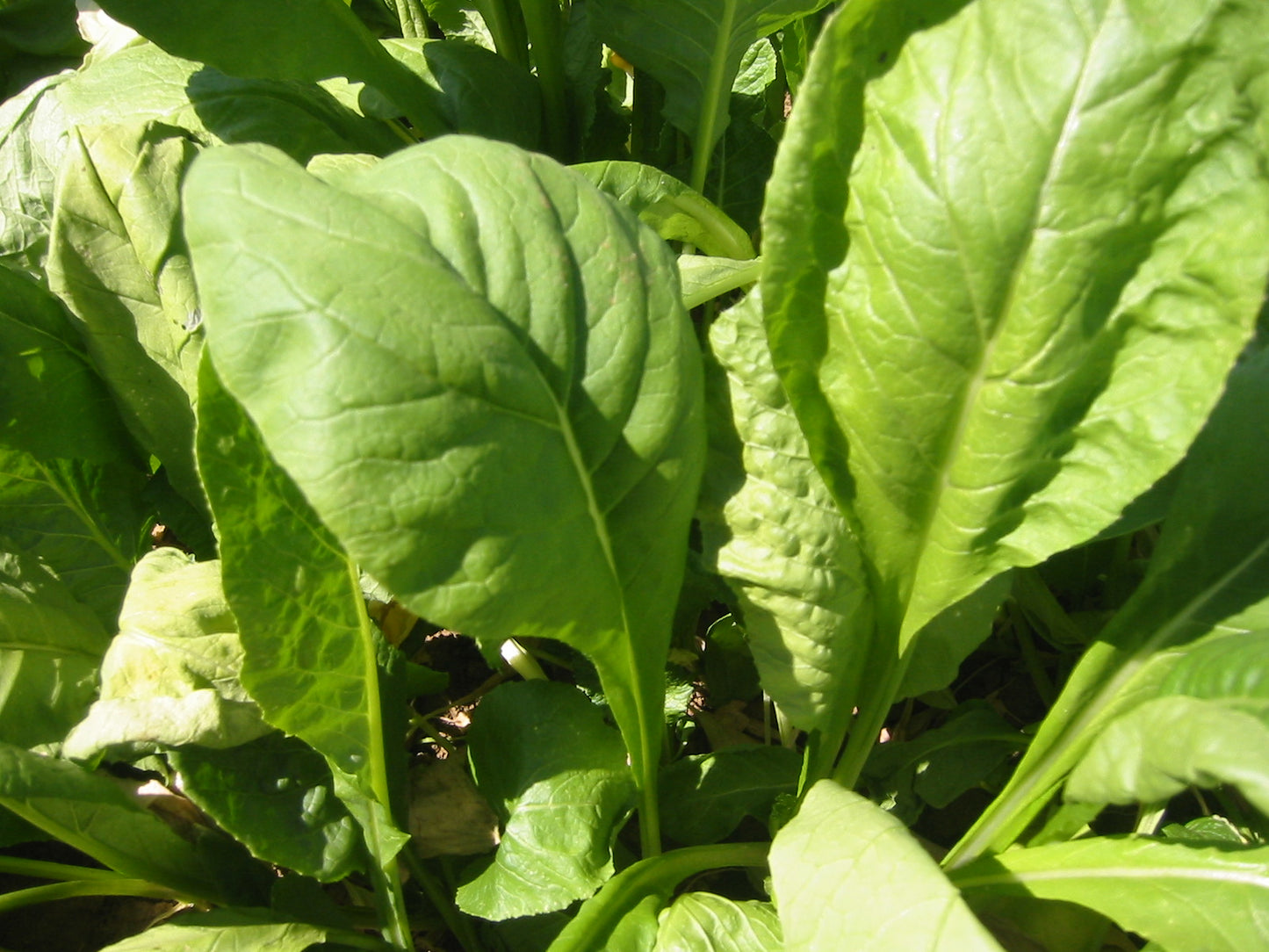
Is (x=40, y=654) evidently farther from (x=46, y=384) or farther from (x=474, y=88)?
(x=474, y=88)

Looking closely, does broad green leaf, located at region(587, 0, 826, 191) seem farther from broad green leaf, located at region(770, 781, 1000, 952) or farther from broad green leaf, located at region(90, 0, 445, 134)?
broad green leaf, located at region(770, 781, 1000, 952)

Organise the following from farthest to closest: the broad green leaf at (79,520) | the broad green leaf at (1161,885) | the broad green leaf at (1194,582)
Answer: the broad green leaf at (79,520)
the broad green leaf at (1194,582)
the broad green leaf at (1161,885)

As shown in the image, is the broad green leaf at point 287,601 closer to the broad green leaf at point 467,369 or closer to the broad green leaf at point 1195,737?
the broad green leaf at point 467,369

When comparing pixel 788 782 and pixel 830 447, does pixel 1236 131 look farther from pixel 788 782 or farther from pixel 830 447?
pixel 788 782

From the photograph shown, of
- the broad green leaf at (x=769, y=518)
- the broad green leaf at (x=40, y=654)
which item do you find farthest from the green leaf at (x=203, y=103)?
the broad green leaf at (x=769, y=518)

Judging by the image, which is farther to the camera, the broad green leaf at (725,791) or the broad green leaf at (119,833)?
the broad green leaf at (725,791)

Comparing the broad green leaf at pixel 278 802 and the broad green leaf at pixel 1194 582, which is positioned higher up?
the broad green leaf at pixel 1194 582

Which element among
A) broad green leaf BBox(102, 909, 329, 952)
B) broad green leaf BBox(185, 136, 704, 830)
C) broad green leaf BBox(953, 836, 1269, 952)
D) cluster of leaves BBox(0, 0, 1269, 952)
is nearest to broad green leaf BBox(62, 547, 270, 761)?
cluster of leaves BBox(0, 0, 1269, 952)
